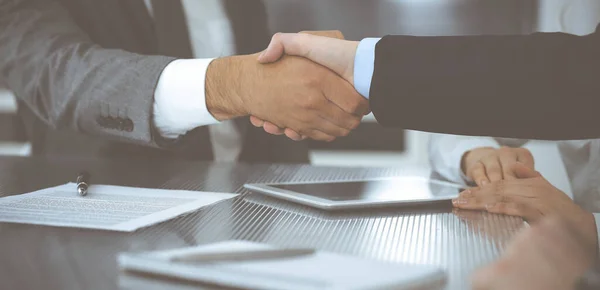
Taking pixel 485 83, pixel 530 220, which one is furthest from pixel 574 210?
pixel 485 83

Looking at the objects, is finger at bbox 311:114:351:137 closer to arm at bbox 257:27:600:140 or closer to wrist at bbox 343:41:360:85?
wrist at bbox 343:41:360:85

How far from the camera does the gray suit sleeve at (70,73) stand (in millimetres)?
1251

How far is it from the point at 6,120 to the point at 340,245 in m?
2.85

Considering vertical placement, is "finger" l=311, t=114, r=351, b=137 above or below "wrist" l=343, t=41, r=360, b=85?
below

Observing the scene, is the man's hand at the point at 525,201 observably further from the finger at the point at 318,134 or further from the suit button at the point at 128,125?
the suit button at the point at 128,125

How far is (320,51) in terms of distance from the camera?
120 cm

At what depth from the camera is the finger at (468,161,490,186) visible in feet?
3.37

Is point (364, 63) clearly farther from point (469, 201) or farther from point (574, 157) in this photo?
point (574, 157)

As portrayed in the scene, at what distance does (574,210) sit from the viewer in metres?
0.86

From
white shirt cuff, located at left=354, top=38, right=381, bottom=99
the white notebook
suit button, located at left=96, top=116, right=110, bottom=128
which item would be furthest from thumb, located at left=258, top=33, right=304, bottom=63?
the white notebook

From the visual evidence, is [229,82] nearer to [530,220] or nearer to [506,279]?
[530,220]

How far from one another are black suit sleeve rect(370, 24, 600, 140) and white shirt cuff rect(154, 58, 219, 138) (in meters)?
0.43

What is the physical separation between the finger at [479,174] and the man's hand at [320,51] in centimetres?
27

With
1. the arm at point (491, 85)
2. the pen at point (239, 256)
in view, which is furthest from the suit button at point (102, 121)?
the pen at point (239, 256)
